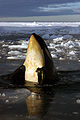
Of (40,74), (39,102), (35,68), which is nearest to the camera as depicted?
(39,102)

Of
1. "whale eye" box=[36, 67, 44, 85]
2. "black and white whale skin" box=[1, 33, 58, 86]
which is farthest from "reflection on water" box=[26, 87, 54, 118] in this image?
"black and white whale skin" box=[1, 33, 58, 86]

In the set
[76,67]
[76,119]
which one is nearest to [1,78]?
[76,67]

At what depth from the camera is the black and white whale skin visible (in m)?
6.29

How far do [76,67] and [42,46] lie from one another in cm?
232

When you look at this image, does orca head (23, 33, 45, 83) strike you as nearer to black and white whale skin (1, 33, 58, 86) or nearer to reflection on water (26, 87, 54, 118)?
black and white whale skin (1, 33, 58, 86)

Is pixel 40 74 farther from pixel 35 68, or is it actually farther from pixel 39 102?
pixel 39 102

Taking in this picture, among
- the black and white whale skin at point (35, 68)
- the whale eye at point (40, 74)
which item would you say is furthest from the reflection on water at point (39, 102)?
the black and white whale skin at point (35, 68)

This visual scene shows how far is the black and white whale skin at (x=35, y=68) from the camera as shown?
20.6 feet

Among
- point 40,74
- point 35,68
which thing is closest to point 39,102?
point 40,74

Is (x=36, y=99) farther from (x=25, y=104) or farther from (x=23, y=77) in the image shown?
(x=23, y=77)

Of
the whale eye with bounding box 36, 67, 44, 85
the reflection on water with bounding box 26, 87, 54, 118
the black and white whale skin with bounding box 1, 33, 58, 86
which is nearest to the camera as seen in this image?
the reflection on water with bounding box 26, 87, 54, 118

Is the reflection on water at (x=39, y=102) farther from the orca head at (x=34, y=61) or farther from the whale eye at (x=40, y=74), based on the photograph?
the orca head at (x=34, y=61)

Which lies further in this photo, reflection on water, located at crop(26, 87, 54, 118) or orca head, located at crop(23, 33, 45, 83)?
orca head, located at crop(23, 33, 45, 83)

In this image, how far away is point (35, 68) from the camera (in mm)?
6367
